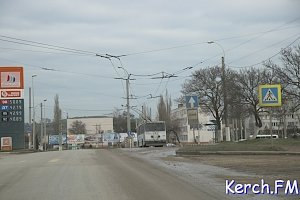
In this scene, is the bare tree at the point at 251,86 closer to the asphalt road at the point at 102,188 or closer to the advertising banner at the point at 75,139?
the asphalt road at the point at 102,188

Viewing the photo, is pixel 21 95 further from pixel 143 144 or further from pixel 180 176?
pixel 180 176

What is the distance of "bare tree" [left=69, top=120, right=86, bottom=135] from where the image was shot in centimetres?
15075

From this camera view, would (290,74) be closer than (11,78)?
Yes

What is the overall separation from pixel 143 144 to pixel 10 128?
64.2ft

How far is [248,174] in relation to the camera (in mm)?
16641

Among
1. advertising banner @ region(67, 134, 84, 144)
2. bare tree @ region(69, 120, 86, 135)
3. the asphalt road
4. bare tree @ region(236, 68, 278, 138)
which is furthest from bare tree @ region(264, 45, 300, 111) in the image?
bare tree @ region(69, 120, 86, 135)

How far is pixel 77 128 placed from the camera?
498 ft

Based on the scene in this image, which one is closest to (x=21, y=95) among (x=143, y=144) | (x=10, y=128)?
(x=10, y=128)

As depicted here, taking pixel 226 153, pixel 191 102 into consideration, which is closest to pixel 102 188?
pixel 226 153

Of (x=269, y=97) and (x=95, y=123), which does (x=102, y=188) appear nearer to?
(x=269, y=97)

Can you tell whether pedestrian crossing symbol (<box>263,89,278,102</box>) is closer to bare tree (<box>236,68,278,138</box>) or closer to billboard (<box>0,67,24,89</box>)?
bare tree (<box>236,68,278,138</box>)

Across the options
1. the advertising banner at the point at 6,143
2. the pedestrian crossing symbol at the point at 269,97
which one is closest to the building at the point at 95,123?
the advertising banner at the point at 6,143

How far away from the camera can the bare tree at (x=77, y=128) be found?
151 meters

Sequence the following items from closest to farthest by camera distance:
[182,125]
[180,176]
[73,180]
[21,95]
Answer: [73,180], [180,176], [21,95], [182,125]
